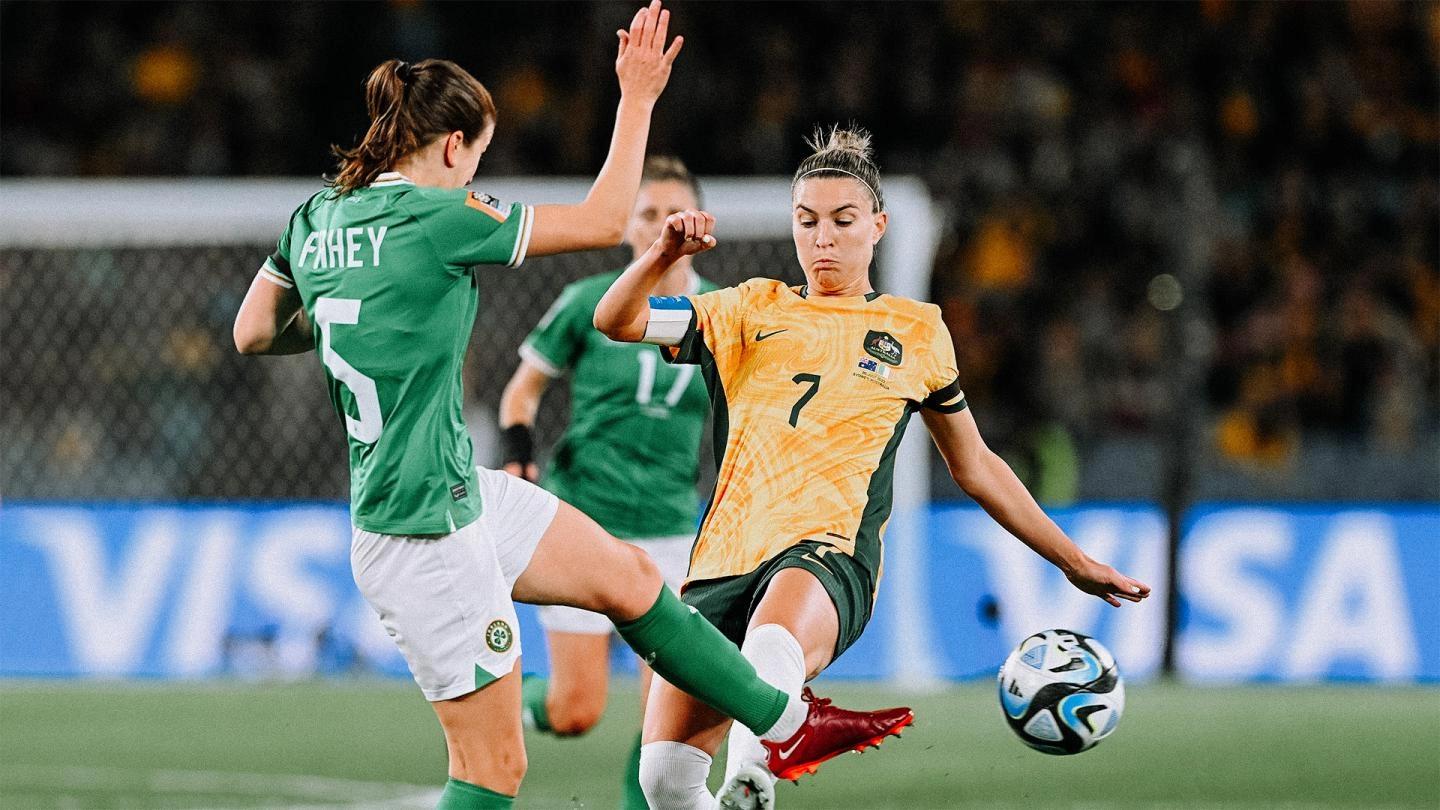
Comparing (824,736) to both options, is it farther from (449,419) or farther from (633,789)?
(633,789)

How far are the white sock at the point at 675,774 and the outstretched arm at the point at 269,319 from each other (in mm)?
1210

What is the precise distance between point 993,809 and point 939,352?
2387 millimetres

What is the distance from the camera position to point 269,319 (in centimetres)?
418

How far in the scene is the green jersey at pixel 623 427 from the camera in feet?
20.4

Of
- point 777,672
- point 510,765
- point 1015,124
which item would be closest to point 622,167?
point 777,672

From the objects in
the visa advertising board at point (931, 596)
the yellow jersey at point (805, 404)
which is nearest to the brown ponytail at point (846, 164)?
the yellow jersey at point (805, 404)

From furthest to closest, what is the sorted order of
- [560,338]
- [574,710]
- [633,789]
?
[560,338]
[574,710]
[633,789]

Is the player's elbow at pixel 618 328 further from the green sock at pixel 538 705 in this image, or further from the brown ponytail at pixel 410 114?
the green sock at pixel 538 705

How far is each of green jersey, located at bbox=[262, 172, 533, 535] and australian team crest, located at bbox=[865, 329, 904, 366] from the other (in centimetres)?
94

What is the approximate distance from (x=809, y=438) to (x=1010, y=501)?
57 centimetres

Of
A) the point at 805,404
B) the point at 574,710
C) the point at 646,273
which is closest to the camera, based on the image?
the point at 646,273

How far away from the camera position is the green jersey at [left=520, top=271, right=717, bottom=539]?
622cm

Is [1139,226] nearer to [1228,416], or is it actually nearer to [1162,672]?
[1228,416]

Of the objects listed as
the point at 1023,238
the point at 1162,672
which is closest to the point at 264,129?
the point at 1023,238
